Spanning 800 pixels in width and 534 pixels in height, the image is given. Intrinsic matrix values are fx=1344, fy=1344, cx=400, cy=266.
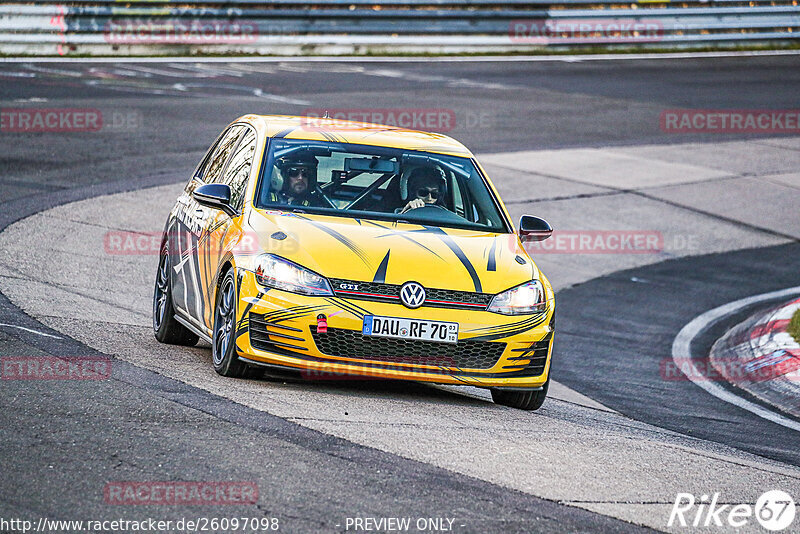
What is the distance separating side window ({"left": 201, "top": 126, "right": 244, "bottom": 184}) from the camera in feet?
31.9

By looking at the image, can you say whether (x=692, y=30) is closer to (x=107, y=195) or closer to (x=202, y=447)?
(x=107, y=195)

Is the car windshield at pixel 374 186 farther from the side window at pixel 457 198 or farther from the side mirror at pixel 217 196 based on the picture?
the side mirror at pixel 217 196

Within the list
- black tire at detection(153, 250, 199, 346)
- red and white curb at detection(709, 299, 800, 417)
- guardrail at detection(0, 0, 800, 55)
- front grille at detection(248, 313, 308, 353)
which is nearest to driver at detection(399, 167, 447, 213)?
front grille at detection(248, 313, 308, 353)

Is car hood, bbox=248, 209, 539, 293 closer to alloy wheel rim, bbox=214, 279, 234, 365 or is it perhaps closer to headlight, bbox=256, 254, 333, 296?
headlight, bbox=256, 254, 333, 296

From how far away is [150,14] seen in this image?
29625 mm

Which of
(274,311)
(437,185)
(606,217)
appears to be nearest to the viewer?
(274,311)

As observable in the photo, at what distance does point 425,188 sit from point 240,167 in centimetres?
129

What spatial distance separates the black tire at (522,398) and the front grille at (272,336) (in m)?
1.48

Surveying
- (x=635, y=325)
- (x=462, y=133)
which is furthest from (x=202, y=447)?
(x=462, y=133)

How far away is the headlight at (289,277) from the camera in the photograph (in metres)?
7.79

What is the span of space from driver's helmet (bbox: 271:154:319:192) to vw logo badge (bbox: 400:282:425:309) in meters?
1.35

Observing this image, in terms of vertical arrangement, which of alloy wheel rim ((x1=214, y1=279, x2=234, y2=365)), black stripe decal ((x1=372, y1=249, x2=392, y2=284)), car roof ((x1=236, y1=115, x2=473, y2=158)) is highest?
car roof ((x1=236, y1=115, x2=473, y2=158))

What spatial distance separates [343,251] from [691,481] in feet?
7.98

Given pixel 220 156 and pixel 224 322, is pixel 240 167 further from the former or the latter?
pixel 224 322
